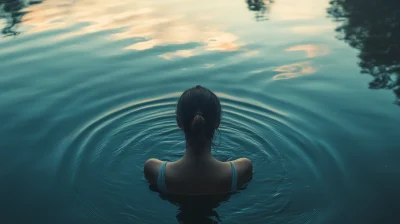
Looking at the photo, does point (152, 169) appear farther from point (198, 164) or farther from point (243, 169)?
point (243, 169)

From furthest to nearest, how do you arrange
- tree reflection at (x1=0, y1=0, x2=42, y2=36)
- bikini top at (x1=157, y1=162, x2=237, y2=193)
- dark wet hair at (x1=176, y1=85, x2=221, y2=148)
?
tree reflection at (x1=0, y1=0, x2=42, y2=36) < bikini top at (x1=157, y1=162, x2=237, y2=193) < dark wet hair at (x1=176, y1=85, x2=221, y2=148)

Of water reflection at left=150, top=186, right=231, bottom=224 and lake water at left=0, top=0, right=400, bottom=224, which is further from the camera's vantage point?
lake water at left=0, top=0, right=400, bottom=224

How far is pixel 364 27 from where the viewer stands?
33.9 feet

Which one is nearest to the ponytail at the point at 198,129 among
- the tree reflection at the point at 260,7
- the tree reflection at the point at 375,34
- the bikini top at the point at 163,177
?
the bikini top at the point at 163,177

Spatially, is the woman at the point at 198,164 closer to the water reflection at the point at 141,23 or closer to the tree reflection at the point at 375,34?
the tree reflection at the point at 375,34

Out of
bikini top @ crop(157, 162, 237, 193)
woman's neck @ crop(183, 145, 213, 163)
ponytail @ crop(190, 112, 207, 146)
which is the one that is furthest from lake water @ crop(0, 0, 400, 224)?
ponytail @ crop(190, 112, 207, 146)

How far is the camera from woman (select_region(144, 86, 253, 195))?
12.5ft

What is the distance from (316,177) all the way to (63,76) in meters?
5.20

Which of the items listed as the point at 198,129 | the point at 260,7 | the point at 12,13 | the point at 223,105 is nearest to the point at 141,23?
the point at 260,7

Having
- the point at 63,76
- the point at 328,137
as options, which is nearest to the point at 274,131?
the point at 328,137

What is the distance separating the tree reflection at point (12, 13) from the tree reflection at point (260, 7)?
617 cm

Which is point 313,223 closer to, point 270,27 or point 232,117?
point 232,117

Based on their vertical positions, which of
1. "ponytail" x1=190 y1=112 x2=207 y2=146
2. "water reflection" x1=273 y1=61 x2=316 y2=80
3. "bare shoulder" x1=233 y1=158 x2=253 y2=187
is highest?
"ponytail" x1=190 y1=112 x2=207 y2=146

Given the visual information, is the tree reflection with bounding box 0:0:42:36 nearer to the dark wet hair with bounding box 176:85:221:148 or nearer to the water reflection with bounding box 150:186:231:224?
the water reflection with bounding box 150:186:231:224
